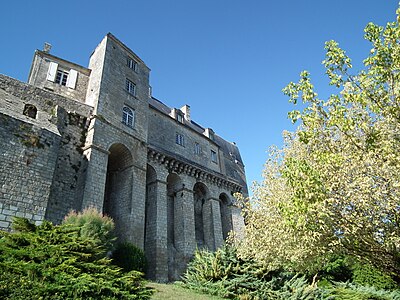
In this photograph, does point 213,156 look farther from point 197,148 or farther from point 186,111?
point 186,111

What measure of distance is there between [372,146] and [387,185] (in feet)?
3.84

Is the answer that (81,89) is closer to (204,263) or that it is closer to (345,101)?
(204,263)

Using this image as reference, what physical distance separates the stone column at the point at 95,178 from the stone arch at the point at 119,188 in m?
1.86

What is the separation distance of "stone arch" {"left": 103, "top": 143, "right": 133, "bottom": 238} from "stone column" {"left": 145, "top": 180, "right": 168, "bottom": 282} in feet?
7.60

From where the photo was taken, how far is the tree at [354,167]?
25.2 feet

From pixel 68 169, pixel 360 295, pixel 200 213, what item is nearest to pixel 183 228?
pixel 200 213

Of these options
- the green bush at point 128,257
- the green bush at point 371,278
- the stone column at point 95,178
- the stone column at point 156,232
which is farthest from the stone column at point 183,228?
the green bush at point 371,278

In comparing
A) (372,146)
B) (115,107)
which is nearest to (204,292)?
(372,146)

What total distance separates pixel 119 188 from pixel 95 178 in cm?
286

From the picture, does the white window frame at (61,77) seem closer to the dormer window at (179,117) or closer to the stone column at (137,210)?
the stone column at (137,210)

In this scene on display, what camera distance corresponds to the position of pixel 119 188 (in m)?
18.0

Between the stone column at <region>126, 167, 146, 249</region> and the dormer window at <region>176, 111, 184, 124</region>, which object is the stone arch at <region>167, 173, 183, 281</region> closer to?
the stone column at <region>126, 167, 146, 249</region>

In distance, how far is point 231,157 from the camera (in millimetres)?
32219

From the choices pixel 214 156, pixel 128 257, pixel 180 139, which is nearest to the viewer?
pixel 128 257
